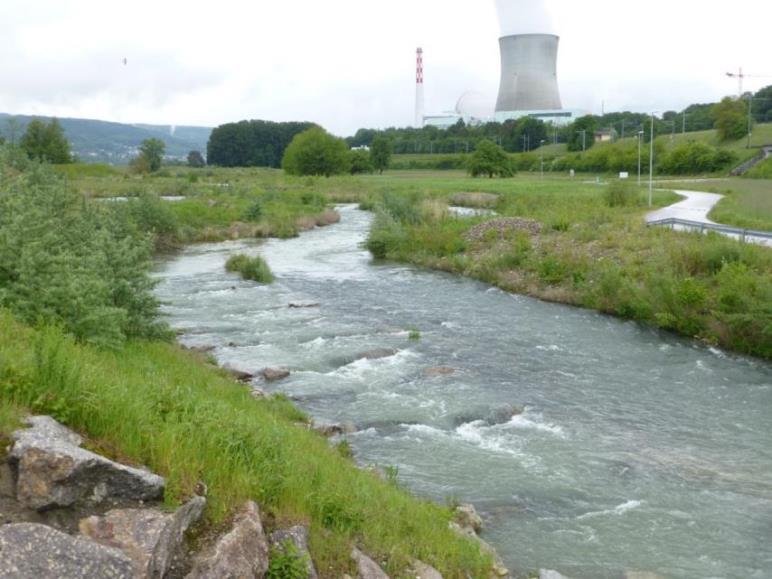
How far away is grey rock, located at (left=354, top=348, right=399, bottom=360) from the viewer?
17609mm

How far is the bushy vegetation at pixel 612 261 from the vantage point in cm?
2036

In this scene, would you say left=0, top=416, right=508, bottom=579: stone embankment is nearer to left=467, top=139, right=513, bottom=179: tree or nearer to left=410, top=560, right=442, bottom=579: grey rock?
left=410, top=560, right=442, bottom=579: grey rock

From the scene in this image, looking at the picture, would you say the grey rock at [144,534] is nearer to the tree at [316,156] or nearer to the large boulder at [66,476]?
the large boulder at [66,476]

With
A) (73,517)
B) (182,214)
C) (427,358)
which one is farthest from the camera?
(182,214)

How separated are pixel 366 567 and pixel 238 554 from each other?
4.10 feet

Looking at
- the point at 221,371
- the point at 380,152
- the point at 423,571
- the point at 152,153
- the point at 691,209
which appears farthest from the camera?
the point at 380,152

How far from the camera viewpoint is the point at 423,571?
22.7 ft

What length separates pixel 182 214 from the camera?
151ft

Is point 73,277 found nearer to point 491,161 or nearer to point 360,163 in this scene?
point 491,161

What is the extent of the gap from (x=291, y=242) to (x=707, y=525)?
1344 inches

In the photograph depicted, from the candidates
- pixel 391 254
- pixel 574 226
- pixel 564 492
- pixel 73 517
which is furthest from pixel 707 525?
pixel 391 254

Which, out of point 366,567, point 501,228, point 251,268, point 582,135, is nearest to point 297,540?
point 366,567

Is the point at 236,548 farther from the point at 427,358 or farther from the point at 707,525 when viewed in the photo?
the point at 427,358

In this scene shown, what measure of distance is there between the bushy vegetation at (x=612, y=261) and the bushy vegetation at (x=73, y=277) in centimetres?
1353
